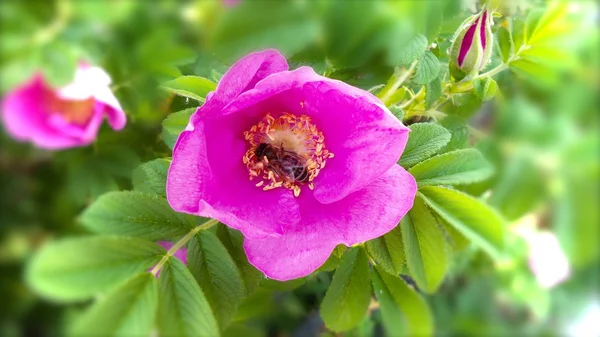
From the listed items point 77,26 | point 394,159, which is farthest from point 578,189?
point 77,26

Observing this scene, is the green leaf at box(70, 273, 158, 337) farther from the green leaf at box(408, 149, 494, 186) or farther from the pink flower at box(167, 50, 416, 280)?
the green leaf at box(408, 149, 494, 186)

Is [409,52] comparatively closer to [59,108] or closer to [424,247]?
[424,247]

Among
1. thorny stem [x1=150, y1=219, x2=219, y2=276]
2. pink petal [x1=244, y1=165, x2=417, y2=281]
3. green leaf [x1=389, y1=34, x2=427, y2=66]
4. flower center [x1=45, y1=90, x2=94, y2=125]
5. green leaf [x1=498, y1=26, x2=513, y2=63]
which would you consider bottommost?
thorny stem [x1=150, y1=219, x2=219, y2=276]

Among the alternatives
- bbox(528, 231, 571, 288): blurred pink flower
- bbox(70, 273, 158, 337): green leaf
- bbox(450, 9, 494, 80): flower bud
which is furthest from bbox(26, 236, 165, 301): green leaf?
bbox(528, 231, 571, 288): blurred pink flower

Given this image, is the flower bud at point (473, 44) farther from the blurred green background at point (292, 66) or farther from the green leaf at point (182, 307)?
the green leaf at point (182, 307)

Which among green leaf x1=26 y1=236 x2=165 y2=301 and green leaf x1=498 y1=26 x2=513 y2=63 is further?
green leaf x1=498 y1=26 x2=513 y2=63

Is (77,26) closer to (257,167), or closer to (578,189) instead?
(257,167)

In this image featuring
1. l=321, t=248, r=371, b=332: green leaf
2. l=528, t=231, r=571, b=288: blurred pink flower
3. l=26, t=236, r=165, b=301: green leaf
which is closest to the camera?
l=26, t=236, r=165, b=301: green leaf

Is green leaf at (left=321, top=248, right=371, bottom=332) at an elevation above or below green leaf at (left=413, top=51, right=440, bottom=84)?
below
